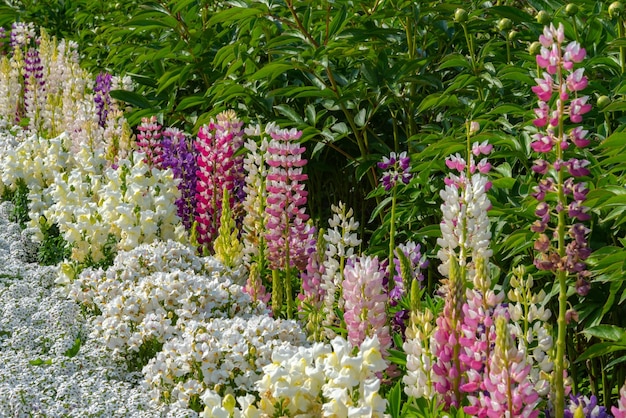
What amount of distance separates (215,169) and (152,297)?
4.04 ft

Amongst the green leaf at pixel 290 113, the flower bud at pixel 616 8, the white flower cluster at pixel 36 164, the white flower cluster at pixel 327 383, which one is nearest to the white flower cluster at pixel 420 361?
the white flower cluster at pixel 327 383

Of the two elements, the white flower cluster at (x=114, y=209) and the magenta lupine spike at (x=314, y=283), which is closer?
the magenta lupine spike at (x=314, y=283)

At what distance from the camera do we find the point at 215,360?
317 centimetres

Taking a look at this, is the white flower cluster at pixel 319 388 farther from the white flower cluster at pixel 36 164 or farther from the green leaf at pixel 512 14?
the white flower cluster at pixel 36 164

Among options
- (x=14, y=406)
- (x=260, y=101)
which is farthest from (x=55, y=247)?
(x=14, y=406)

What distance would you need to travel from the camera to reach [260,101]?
5.31m

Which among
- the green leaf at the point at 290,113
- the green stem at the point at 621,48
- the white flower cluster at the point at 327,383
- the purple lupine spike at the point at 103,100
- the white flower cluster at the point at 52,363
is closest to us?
the white flower cluster at the point at 327,383

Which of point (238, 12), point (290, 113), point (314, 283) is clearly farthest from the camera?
point (290, 113)

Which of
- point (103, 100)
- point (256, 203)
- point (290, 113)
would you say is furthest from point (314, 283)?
point (103, 100)

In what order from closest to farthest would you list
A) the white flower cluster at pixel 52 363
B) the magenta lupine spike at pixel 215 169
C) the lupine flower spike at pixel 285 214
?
the white flower cluster at pixel 52 363 < the lupine flower spike at pixel 285 214 < the magenta lupine spike at pixel 215 169

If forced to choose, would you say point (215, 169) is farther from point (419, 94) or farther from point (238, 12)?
point (419, 94)

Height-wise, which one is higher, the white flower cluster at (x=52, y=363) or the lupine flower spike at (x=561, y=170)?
the lupine flower spike at (x=561, y=170)

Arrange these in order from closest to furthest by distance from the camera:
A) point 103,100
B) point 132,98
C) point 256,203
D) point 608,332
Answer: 1. point 608,332
2. point 256,203
3. point 132,98
4. point 103,100

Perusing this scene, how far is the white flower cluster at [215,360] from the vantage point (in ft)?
10.3
